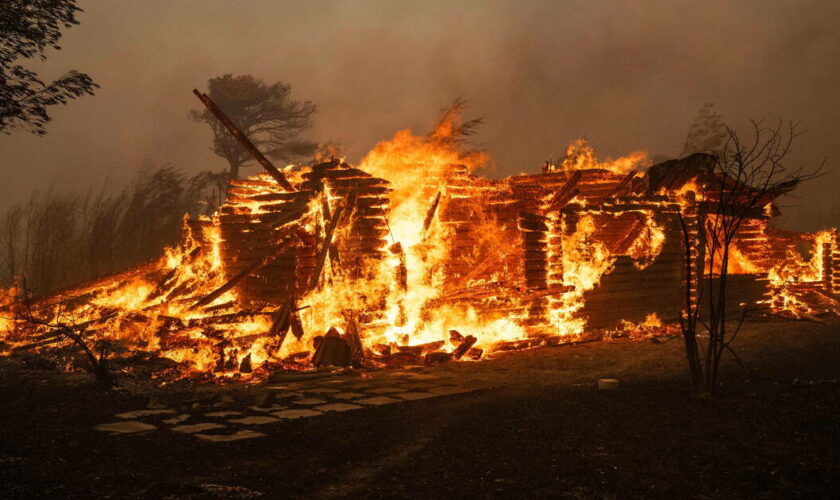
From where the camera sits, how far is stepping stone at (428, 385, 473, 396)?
7.95 meters

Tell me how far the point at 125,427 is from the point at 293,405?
1.85 m

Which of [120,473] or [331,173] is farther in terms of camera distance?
[331,173]

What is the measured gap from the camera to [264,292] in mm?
12312

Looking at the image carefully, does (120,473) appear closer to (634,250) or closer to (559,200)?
(559,200)

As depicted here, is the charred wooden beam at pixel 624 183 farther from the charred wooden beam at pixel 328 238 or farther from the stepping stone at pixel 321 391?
the stepping stone at pixel 321 391

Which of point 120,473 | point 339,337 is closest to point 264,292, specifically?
point 339,337

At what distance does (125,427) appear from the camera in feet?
20.1

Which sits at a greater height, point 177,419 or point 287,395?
point 287,395

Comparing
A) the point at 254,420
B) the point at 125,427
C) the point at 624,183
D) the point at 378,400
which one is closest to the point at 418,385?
the point at 378,400

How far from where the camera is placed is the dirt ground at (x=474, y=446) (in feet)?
14.7

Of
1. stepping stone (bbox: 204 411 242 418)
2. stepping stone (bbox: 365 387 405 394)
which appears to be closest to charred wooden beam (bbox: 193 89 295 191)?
stepping stone (bbox: 365 387 405 394)

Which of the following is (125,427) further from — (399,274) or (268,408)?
(399,274)

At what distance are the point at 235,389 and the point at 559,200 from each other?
7915mm

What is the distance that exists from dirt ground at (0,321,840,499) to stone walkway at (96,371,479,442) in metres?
0.20
